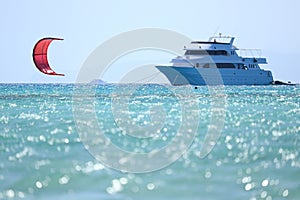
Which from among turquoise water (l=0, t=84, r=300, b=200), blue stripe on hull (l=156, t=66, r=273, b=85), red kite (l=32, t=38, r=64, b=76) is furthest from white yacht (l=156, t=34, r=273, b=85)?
turquoise water (l=0, t=84, r=300, b=200)

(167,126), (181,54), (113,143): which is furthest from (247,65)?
(113,143)

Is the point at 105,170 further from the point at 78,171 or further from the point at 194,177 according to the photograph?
the point at 194,177

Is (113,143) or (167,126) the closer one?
(113,143)

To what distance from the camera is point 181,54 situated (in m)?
80.1

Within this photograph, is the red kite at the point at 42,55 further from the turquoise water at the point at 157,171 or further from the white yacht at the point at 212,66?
the white yacht at the point at 212,66

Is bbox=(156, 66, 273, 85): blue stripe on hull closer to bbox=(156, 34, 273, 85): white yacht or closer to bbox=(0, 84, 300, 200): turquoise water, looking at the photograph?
bbox=(156, 34, 273, 85): white yacht

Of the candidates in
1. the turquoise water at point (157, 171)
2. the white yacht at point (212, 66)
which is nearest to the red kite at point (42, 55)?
the turquoise water at point (157, 171)

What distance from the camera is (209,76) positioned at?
3250 inches

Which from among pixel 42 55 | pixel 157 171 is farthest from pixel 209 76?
pixel 157 171

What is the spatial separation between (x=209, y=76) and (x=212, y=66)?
4.59 ft

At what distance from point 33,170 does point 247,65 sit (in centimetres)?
7627

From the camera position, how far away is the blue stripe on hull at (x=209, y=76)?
80.6 metres

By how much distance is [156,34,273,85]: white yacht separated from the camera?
79.8 m

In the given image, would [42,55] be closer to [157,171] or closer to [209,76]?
[157,171]
